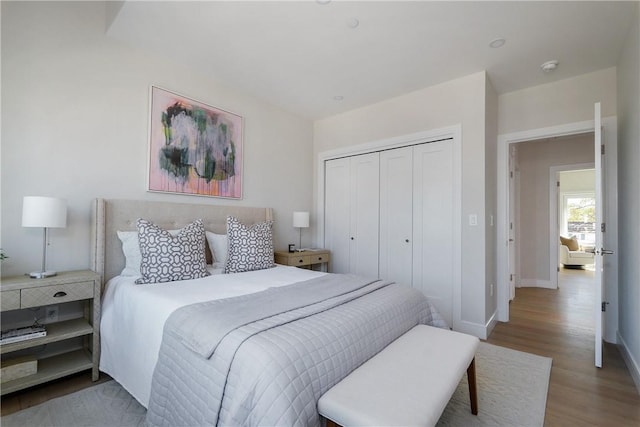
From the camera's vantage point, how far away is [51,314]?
213cm

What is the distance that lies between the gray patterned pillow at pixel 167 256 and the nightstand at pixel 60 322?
34 cm

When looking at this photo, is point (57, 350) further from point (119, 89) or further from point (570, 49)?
point (570, 49)

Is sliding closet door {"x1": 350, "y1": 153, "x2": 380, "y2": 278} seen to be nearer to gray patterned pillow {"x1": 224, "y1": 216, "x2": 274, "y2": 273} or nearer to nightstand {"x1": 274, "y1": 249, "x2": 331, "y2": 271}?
nightstand {"x1": 274, "y1": 249, "x2": 331, "y2": 271}

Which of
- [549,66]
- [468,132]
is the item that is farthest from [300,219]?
[549,66]

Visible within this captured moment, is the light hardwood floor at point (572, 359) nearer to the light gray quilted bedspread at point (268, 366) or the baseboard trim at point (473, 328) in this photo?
the baseboard trim at point (473, 328)

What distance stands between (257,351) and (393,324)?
0.91m

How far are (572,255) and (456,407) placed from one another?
775 cm

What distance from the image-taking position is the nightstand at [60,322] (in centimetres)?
172

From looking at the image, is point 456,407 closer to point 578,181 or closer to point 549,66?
point 549,66

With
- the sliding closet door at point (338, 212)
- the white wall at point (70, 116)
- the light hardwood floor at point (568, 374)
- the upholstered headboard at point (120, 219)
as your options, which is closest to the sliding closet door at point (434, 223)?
the light hardwood floor at point (568, 374)

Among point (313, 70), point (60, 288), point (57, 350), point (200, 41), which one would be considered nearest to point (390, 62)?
point (313, 70)

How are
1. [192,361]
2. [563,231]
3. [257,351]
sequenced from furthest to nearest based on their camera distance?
[563,231], [192,361], [257,351]

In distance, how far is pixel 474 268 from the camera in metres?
2.93

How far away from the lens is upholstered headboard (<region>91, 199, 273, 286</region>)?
2266 mm
